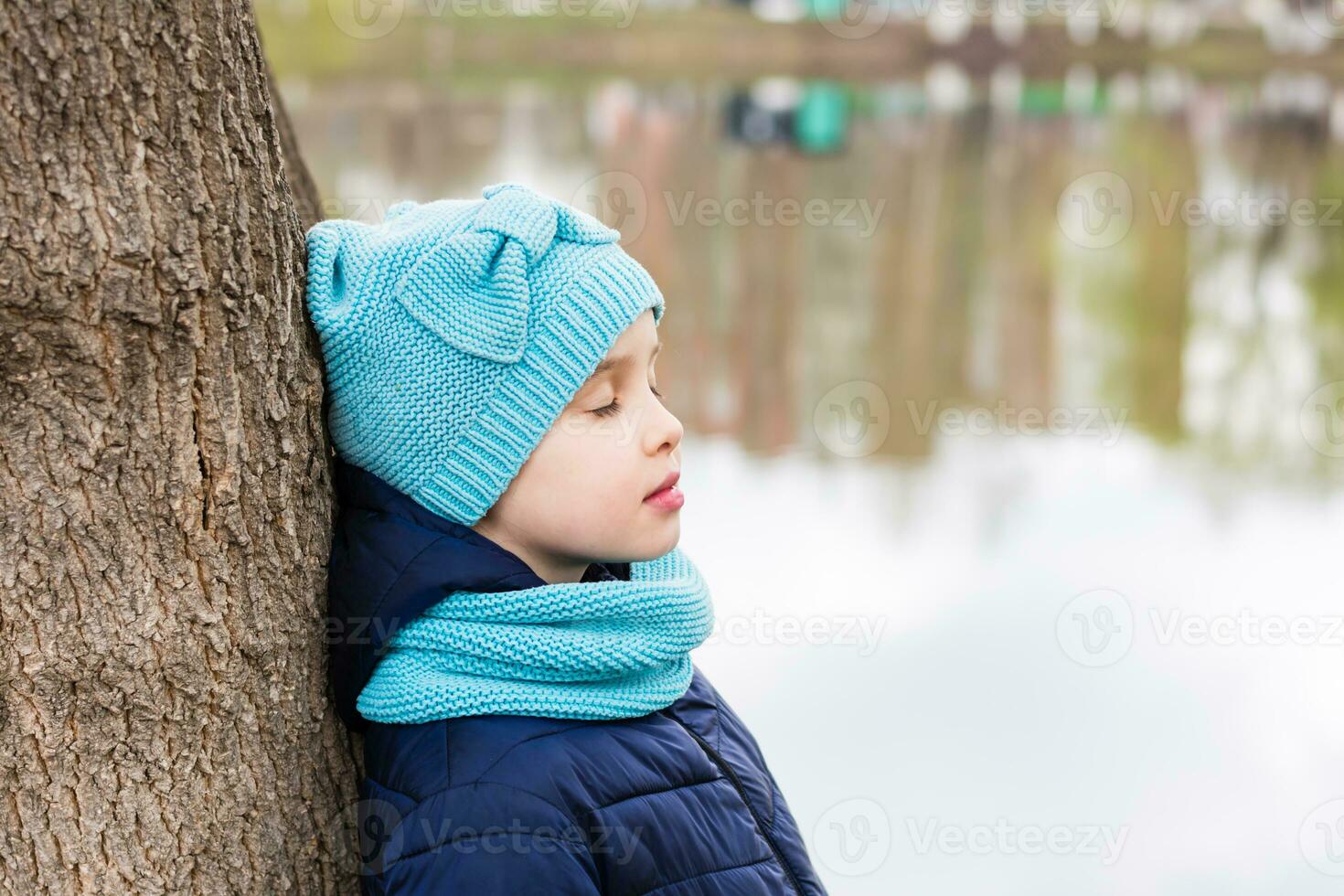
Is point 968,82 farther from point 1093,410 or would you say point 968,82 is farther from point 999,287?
point 1093,410

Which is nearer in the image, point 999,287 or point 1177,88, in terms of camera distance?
point 999,287

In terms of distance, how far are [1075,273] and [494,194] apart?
6.76 meters

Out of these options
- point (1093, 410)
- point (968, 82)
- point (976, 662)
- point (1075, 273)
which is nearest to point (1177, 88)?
point (968, 82)

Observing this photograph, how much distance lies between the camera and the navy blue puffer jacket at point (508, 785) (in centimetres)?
107

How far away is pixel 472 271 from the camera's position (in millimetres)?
1133
